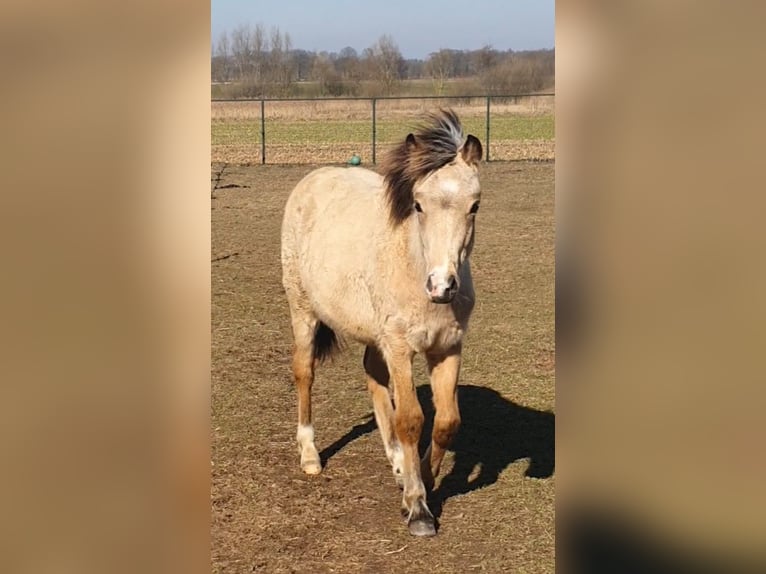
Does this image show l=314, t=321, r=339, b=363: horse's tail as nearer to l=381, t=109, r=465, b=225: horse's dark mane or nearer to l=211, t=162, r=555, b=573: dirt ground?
l=211, t=162, r=555, b=573: dirt ground

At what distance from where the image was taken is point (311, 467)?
199 inches

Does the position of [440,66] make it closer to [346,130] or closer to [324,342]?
[346,130]

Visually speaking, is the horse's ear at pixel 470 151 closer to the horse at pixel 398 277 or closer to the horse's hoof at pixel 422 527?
the horse at pixel 398 277

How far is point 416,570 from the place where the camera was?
3.97 meters

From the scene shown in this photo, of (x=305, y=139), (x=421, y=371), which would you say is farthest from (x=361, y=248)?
(x=305, y=139)

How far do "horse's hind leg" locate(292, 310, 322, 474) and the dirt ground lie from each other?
0.42 ft

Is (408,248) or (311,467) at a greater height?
(408,248)

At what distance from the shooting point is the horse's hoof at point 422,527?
169 inches

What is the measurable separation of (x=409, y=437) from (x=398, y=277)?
83 cm
